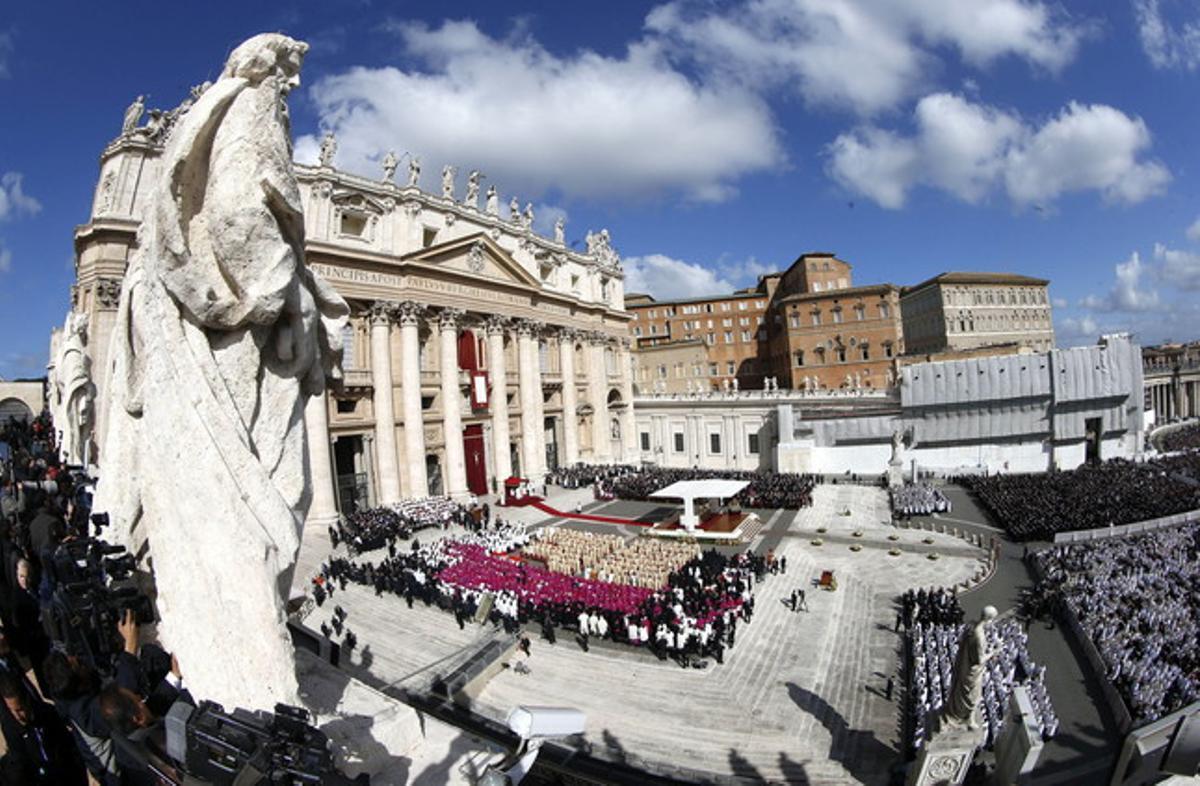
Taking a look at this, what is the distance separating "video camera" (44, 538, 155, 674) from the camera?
3062 mm

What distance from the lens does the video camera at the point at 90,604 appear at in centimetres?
306

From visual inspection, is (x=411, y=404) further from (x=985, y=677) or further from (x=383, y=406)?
(x=985, y=677)

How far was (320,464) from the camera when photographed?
2614 cm

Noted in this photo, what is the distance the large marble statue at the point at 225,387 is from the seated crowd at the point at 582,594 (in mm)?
11798

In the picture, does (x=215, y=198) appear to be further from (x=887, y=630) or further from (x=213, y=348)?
(x=887, y=630)

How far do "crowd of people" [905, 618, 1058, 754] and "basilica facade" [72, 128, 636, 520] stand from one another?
22.6 metres

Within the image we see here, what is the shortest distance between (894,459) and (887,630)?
77.2ft

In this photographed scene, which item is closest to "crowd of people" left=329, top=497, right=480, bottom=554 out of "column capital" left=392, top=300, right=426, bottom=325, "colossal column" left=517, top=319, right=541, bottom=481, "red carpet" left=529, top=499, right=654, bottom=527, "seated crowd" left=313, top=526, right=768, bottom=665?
"seated crowd" left=313, top=526, right=768, bottom=665

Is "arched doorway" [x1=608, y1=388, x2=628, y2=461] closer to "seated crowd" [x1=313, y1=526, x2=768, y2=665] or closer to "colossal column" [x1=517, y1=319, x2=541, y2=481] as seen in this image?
"colossal column" [x1=517, y1=319, x2=541, y2=481]

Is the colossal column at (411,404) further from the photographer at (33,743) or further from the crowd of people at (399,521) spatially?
the photographer at (33,743)

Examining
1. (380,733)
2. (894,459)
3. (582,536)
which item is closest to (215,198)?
(380,733)

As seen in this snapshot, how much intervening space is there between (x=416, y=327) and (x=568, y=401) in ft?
46.2

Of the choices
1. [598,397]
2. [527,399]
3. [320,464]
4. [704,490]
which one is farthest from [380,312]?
[598,397]

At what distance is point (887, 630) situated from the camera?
15406mm
